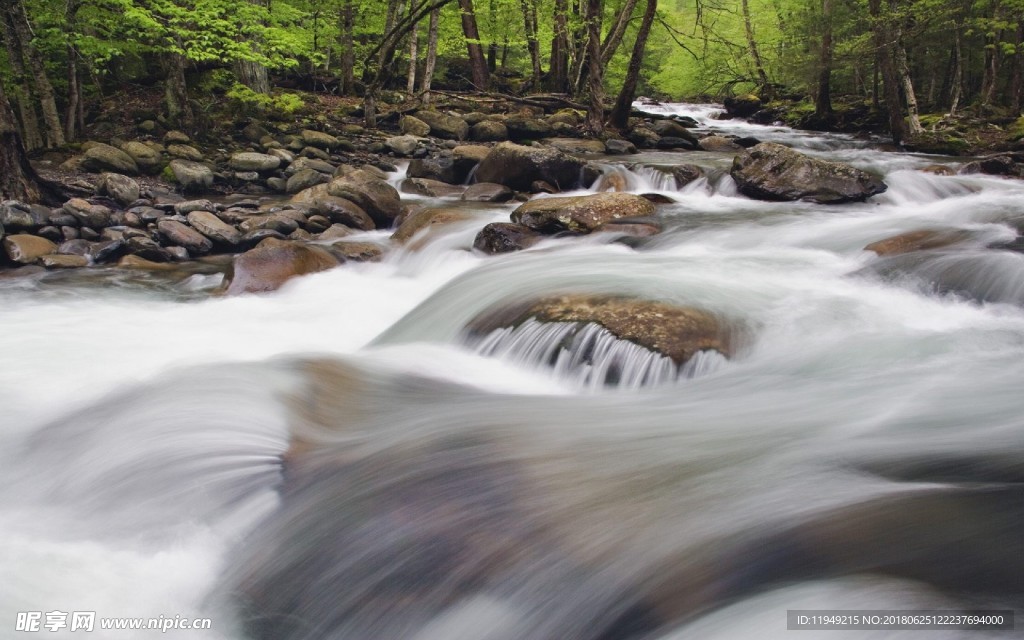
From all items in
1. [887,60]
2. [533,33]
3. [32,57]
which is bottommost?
[32,57]

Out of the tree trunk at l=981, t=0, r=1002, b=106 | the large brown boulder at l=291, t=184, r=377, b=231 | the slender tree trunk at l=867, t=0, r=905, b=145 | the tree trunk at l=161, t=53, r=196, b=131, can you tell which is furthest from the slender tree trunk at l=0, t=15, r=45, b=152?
the tree trunk at l=981, t=0, r=1002, b=106

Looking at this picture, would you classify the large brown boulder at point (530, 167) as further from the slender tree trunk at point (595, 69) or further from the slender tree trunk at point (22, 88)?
the slender tree trunk at point (22, 88)

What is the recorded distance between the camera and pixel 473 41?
1920 centimetres

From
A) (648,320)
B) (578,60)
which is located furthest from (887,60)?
(648,320)

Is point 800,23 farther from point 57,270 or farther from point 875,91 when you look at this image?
point 57,270

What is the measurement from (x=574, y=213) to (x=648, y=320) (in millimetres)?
3544

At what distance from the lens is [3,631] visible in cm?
263

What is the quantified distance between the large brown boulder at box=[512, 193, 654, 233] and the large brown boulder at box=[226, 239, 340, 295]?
2.50 meters

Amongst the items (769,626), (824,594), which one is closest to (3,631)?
(769,626)

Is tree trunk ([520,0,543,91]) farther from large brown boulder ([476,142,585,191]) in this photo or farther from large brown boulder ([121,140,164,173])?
large brown boulder ([121,140,164,173])

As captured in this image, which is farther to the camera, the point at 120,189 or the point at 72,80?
the point at 72,80

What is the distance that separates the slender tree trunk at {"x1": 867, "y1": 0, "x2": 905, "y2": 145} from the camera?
525 inches

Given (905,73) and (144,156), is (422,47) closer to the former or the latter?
(144,156)

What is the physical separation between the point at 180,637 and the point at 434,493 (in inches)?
48.1
